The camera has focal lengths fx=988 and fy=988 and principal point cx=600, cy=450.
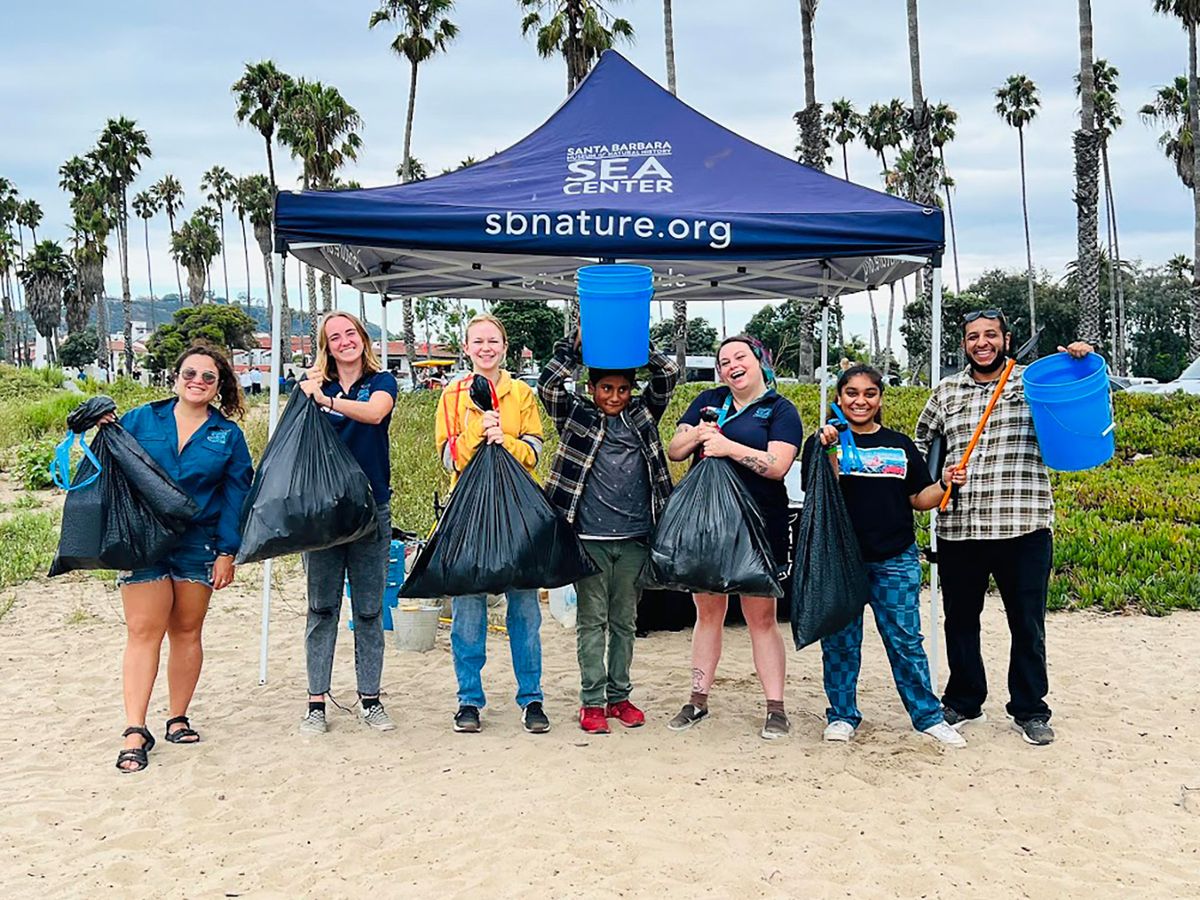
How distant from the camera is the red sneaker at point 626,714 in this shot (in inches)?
167

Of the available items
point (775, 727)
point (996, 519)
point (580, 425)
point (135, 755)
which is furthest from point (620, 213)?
point (135, 755)

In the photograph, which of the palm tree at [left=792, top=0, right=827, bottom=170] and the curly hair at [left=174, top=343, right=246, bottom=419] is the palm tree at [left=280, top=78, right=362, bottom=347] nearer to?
the palm tree at [left=792, top=0, right=827, bottom=170]

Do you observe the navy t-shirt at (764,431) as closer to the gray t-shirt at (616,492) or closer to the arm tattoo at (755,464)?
the arm tattoo at (755,464)

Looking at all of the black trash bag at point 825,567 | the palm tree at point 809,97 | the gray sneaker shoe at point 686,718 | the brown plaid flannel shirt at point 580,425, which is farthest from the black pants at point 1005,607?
the palm tree at point 809,97

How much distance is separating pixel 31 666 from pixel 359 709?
2194mm

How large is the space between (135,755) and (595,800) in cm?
182

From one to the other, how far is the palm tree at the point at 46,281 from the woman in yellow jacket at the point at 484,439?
197 feet

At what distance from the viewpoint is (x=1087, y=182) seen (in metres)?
15.7

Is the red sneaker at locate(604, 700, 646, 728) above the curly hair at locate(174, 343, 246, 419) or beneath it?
beneath

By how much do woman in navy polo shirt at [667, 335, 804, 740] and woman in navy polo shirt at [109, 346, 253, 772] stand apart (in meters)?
1.76

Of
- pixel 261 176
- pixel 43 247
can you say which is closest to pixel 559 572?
pixel 261 176

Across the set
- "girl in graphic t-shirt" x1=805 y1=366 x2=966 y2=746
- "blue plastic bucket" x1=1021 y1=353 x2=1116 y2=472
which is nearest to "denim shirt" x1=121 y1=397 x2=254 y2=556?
"girl in graphic t-shirt" x1=805 y1=366 x2=966 y2=746

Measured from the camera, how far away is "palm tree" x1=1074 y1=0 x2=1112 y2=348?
15.2 metres

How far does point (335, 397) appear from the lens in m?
3.95
